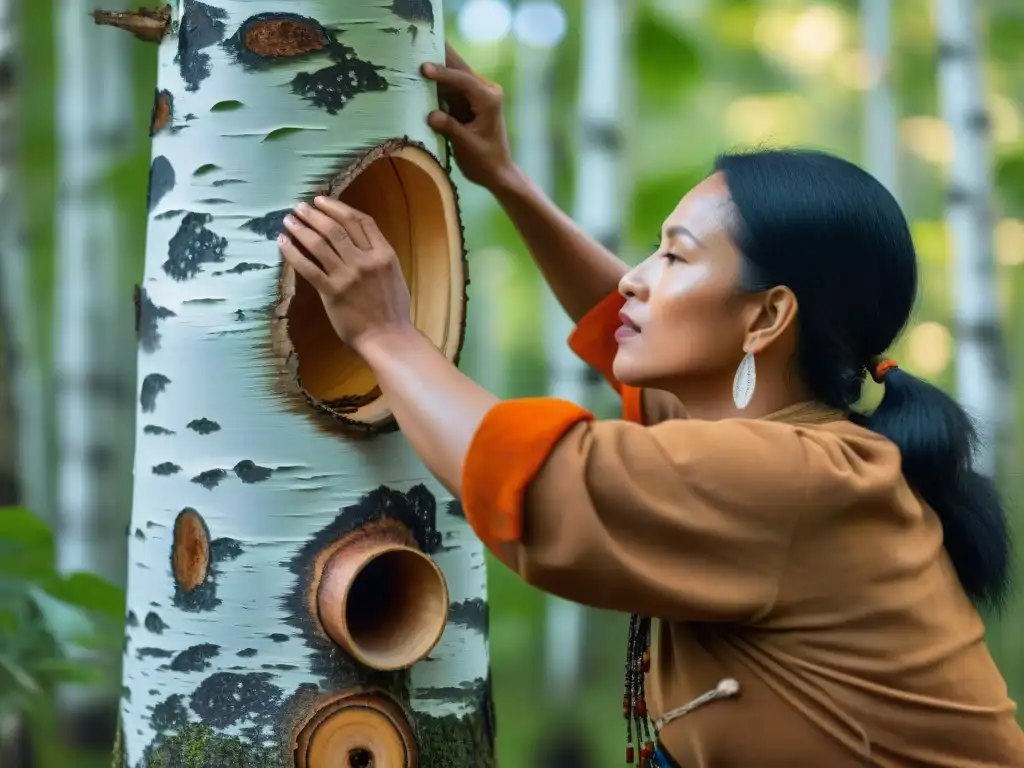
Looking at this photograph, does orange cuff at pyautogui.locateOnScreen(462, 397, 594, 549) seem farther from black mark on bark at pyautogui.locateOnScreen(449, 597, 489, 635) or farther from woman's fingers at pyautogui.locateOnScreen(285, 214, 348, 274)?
black mark on bark at pyautogui.locateOnScreen(449, 597, 489, 635)

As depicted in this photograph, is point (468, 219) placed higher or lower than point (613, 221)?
lower

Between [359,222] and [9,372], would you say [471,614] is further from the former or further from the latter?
[9,372]

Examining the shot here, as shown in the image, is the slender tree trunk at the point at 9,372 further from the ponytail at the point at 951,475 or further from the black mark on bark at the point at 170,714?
the ponytail at the point at 951,475

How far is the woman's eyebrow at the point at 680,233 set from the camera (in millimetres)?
1739

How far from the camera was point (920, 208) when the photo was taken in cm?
1241

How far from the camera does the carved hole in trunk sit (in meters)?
1.80

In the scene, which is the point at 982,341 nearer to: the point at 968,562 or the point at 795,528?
the point at 968,562

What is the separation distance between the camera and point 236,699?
174cm

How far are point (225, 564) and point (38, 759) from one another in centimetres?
398

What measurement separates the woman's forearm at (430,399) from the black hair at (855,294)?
462 millimetres

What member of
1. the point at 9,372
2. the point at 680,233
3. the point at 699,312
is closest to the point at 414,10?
the point at 680,233

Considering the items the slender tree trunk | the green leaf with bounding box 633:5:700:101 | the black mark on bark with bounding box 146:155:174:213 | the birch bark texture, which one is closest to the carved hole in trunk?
the birch bark texture

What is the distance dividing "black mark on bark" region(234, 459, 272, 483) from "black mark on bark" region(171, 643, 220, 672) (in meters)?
0.26

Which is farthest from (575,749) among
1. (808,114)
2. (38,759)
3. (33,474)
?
(808,114)
